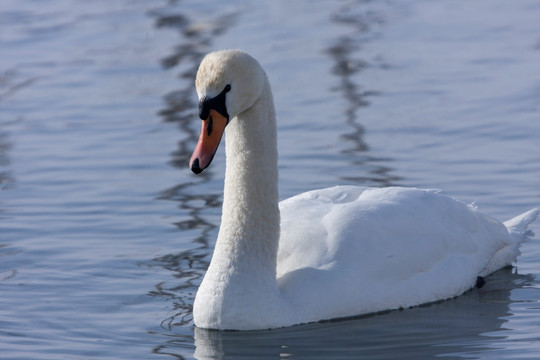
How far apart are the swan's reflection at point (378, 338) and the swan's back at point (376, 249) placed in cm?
12

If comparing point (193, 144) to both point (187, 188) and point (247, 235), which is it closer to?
point (187, 188)

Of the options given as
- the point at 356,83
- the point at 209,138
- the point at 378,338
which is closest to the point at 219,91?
the point at 209,138

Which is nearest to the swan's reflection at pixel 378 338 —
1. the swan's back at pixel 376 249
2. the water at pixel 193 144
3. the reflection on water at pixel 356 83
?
the water at pixel 193 144

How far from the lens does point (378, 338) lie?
7.38m

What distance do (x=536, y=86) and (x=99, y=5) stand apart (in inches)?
323

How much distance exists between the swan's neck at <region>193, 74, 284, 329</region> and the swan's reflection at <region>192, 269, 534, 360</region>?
0.13m

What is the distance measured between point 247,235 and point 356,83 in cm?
658

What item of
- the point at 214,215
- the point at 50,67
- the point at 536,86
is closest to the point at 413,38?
the point at 536,86

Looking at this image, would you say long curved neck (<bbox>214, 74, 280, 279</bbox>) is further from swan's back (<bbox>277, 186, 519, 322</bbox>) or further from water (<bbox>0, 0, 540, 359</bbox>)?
water (<bbox>0, 0, 540, 359</bbox>)

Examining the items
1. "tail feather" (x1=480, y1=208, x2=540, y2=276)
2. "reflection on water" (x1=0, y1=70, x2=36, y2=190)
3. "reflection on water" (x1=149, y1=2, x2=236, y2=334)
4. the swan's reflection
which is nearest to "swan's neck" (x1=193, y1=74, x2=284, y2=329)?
the swan's reflection

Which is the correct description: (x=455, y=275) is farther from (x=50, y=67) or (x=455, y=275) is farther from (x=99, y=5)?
(x=99, y=5)

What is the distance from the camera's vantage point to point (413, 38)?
622 inches

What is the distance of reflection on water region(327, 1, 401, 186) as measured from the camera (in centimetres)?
1069

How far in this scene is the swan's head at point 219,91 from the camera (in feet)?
23.0
